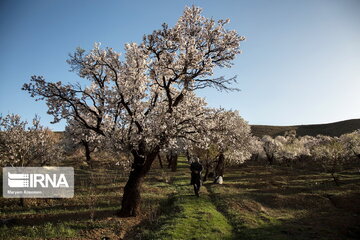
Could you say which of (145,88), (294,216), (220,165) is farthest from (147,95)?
(220,165)

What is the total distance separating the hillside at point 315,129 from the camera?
134 m

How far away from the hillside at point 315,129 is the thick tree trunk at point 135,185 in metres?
136

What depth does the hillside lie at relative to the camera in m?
134

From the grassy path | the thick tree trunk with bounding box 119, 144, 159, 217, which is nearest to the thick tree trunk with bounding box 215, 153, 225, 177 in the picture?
the grassy path

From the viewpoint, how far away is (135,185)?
1650cm

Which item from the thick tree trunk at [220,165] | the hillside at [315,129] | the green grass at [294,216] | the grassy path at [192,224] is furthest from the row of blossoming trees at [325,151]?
the hillside at [315,129]

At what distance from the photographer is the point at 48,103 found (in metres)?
15.5

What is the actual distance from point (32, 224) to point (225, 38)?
60.0ft

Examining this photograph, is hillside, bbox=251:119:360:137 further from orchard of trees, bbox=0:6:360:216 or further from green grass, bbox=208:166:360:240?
orchard of trees, bbox=0:6:360:216

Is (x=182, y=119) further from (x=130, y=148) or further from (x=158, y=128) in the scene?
(x=130, y=148)

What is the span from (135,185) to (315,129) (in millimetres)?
164857

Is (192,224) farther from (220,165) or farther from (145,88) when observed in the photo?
(220,165)

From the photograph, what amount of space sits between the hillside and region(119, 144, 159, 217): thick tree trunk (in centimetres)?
13629

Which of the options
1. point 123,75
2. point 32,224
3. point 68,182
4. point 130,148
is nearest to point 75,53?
point 123,75
